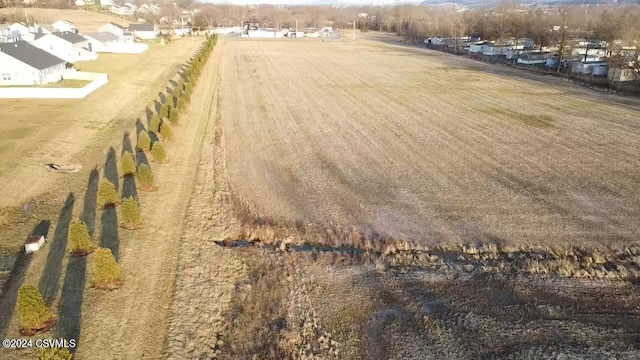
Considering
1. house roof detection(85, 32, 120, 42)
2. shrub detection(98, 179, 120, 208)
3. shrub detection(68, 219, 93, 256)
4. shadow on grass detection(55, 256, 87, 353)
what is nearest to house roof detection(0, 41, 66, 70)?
shrub detection(98, 179, 120, 208)

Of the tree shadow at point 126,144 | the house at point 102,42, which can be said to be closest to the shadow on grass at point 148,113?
the tree shadow at point 126,144

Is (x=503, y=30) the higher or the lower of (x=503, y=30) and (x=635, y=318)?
the higher

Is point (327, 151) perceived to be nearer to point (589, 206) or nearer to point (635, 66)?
point (589, 206)

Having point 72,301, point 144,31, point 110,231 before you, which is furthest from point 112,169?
point 144,31

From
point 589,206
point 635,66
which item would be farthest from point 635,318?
point 635,66

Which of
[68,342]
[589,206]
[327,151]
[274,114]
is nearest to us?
[68,342]

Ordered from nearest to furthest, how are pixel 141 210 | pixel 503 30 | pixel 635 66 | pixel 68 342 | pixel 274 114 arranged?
pixel 68 342
pixel 141 210
pixel 274 114
pixel 635 66
pixel 503 30
